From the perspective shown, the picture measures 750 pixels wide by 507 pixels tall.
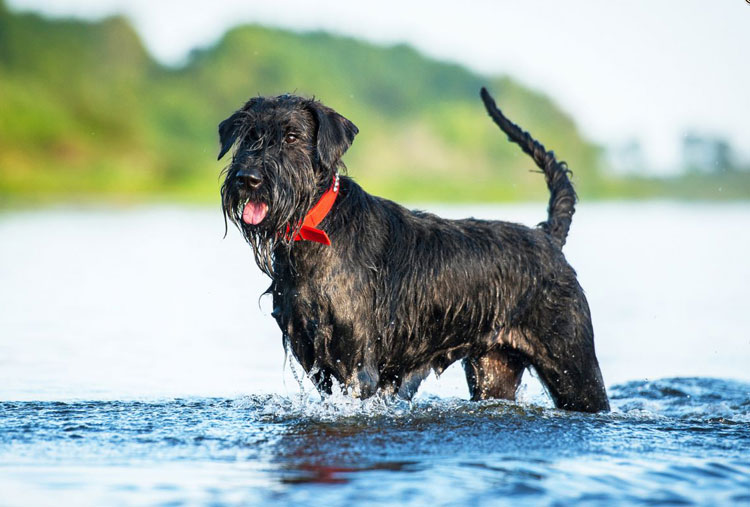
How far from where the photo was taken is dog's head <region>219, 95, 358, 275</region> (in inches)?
A: 259

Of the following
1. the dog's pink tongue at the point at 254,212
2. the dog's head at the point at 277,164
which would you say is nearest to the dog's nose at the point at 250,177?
the dog's head at the point at 277,164

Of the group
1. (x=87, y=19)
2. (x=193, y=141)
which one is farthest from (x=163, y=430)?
(x=87, y=19)

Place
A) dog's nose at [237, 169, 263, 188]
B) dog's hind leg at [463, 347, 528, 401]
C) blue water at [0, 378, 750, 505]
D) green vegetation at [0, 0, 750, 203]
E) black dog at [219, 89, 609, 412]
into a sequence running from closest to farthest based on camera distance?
blue water at [0, 378, 750, 505]
dog's nose at [237, 169, 263, 188]
black dog at [219, 89, 609, 412]
dog's hind leg at [463, 347, 528, 401]
green vegetation at [0, 0, 750, 203]

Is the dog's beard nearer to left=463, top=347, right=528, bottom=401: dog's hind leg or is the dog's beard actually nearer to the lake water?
the lake water

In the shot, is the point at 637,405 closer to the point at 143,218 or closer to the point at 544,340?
the point at 544,340

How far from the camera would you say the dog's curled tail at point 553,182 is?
8.14 metres

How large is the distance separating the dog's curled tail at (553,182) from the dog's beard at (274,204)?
2284 mm

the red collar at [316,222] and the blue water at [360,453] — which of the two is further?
the red collar at [316,222]

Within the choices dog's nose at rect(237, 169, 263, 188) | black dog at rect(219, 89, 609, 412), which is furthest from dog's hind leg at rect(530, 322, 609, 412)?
dog's nose at rect(237, 169, 263, 188)

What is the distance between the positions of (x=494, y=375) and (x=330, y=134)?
2.53 m

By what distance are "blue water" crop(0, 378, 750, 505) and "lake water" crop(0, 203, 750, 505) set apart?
2 cm

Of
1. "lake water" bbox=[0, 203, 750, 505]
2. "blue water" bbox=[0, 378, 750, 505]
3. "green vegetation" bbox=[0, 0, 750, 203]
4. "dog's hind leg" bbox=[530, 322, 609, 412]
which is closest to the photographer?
"blue water" bbox=[0, 378, 750, 505]

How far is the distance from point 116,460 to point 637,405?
5.15 m

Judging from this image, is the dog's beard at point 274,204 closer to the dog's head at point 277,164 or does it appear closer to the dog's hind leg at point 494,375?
the dog's head at point 277,164
